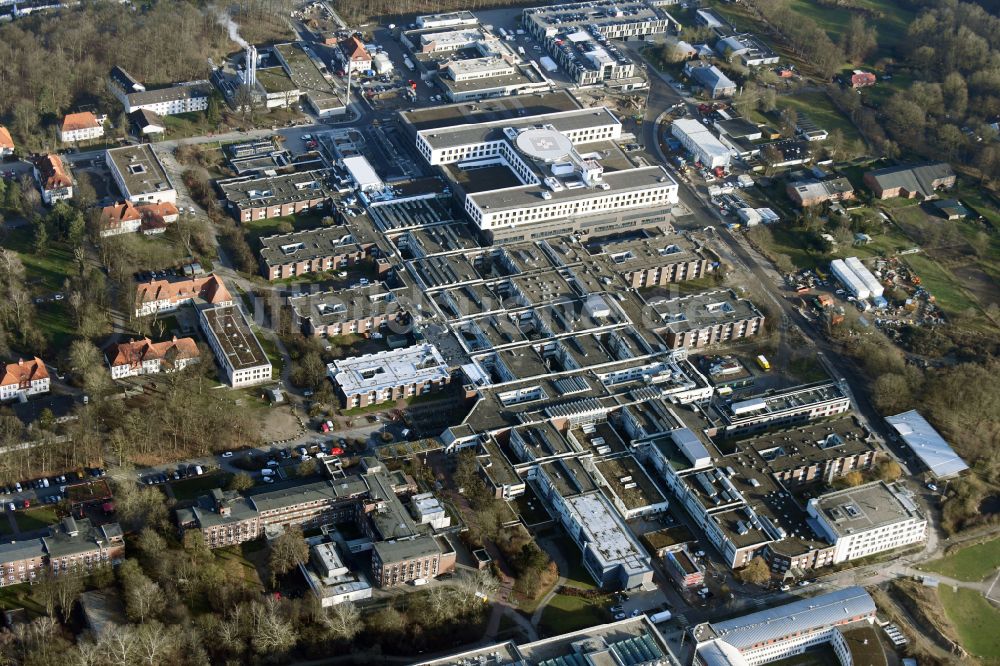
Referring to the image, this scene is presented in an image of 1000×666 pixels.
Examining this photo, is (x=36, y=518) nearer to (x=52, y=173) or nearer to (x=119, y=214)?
(x=119, y=214)

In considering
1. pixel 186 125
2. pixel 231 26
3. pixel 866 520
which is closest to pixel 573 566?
pixel 866 520

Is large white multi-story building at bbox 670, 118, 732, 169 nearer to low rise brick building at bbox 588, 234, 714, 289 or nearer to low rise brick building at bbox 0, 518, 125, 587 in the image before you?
low rise brick building at bbox 588, 234, 714, 289

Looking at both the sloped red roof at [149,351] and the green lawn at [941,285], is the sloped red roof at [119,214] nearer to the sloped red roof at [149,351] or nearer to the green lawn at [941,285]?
the sloped red roof at [149,351]

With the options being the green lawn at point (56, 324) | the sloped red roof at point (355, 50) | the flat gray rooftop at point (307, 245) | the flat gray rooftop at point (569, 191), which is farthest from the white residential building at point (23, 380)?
the sloped red roof at point (355, 50)

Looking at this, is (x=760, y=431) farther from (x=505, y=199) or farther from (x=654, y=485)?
(x=505, y=199)

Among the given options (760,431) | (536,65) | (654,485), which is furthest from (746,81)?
(654,485)

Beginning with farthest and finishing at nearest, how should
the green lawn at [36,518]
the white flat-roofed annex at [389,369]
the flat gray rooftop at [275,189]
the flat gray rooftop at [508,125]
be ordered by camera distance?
the flat gray rooftop at [508,125] < the flat gray rooftop at [275,189] < the white flat-roofed annex at [389,369] < the green lawn at [36,518]
